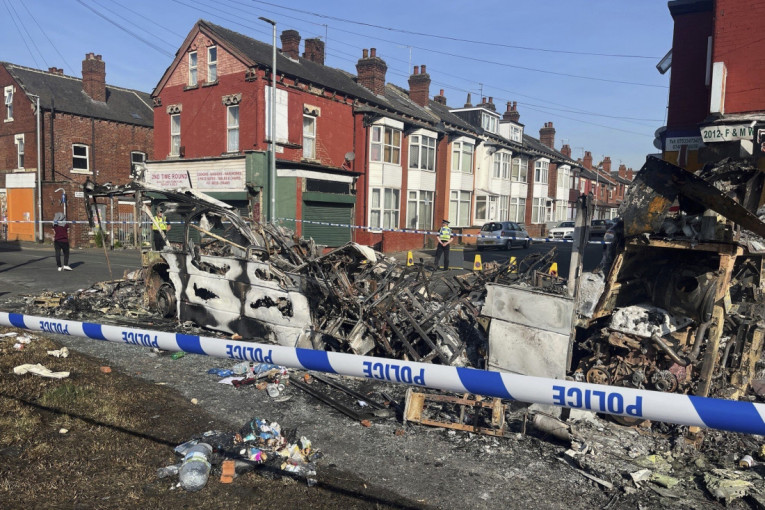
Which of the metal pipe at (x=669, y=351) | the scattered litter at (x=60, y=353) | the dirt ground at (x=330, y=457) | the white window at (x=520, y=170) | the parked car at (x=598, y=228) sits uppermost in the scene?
the white window at (x=520, y=170)

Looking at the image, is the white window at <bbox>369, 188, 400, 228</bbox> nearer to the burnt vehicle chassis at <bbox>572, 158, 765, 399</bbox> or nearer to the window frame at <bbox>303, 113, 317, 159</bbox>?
the window frame at <bbox>303, 113, 317, 159</bbox>

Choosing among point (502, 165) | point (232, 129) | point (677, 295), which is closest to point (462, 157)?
point (502, 165)

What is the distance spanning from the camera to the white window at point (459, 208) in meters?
30.9

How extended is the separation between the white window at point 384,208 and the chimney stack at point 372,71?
572 cm

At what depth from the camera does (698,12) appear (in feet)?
49.9

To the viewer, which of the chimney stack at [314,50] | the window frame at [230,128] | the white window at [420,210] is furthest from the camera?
the white window at [420,210]

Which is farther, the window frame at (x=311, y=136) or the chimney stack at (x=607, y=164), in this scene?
the chimney stack at (x=607, y=164)

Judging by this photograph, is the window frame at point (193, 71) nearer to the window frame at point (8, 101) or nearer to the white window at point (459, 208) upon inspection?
the window frame at point (8, 101)

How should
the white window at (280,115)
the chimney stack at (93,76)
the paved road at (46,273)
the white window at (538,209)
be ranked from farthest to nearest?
1. the white window at (538,209)
2. the chimney stack at (93,76)
3. the white window at (280,115)
4. the paved road at (46,273)

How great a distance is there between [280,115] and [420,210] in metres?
10.0

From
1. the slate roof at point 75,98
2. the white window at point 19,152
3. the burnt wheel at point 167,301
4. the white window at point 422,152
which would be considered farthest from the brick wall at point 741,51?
the white window at point 19,152

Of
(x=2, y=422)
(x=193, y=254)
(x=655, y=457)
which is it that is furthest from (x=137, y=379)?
(x=655, y=457)

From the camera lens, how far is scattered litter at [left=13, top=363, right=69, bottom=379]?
5949mm

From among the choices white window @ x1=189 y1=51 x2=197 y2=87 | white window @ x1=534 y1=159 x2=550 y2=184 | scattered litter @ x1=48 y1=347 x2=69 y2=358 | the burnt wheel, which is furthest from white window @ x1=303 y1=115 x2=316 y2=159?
white window @ x1=534 y1=159 x2=550 y2=184
